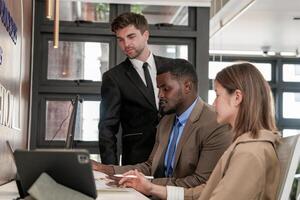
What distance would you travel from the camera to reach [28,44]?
4398mm

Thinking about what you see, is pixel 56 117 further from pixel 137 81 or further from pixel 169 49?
pixel 137 81

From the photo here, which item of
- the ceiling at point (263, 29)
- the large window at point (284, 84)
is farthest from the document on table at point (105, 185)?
the large window at point (284, 84)

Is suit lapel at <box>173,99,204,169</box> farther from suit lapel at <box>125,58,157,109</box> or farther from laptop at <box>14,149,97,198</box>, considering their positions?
laptop at <box>14,149,97,198</box>

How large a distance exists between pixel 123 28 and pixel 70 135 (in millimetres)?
1095

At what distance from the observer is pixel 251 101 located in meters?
1.92

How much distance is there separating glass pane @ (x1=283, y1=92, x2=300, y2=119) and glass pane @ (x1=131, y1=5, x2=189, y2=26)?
5.93 meters

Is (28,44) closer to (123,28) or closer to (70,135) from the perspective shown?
(123,28)

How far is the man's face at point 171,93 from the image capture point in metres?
2.60

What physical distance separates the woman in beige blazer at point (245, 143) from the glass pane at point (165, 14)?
305 centimetres

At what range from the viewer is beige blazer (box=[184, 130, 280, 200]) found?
5.71 feet

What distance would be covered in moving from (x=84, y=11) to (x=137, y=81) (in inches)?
79.7

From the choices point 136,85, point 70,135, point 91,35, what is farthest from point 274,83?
point 70,135

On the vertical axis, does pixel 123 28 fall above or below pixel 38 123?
above

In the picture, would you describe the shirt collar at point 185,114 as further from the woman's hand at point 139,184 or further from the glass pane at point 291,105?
the glass pane at point 291,105
